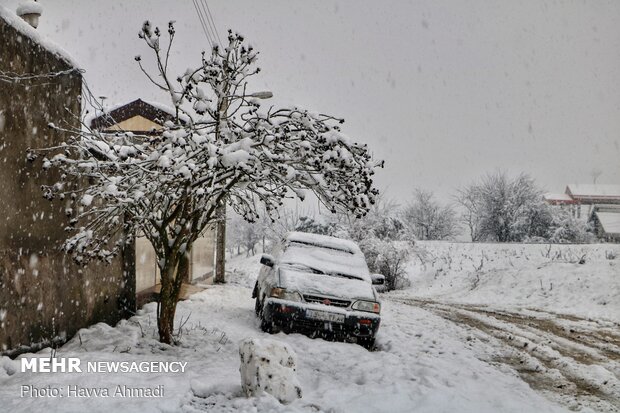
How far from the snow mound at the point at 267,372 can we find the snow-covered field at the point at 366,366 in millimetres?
115

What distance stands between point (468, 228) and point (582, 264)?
45.8 metres

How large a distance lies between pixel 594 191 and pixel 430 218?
5139 centimetres

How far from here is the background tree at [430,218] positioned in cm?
5528

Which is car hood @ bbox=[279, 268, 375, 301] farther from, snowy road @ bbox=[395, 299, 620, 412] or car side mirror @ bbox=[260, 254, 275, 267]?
snowy road @ bbox=[395, 299, 620, 412]

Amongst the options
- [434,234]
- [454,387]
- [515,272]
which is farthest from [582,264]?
[434,234]

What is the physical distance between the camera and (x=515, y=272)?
19.3m

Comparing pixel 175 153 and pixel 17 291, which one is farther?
pixel 17 291

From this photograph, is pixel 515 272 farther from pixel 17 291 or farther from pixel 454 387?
pixel 17 291

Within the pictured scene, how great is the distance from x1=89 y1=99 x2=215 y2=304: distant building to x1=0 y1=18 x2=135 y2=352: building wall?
14.3 feet

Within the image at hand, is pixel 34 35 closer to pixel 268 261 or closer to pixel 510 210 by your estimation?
pixel 268 261

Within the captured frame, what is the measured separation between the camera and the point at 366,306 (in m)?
7.61

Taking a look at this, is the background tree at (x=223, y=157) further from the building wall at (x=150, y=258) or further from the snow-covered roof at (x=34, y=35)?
the building wall at (x=150, y=258)

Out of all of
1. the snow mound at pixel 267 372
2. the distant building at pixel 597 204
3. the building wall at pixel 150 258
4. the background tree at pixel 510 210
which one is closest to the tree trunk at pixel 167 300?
the snow mound at pixel 267 372

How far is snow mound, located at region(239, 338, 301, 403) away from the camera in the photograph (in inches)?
172
